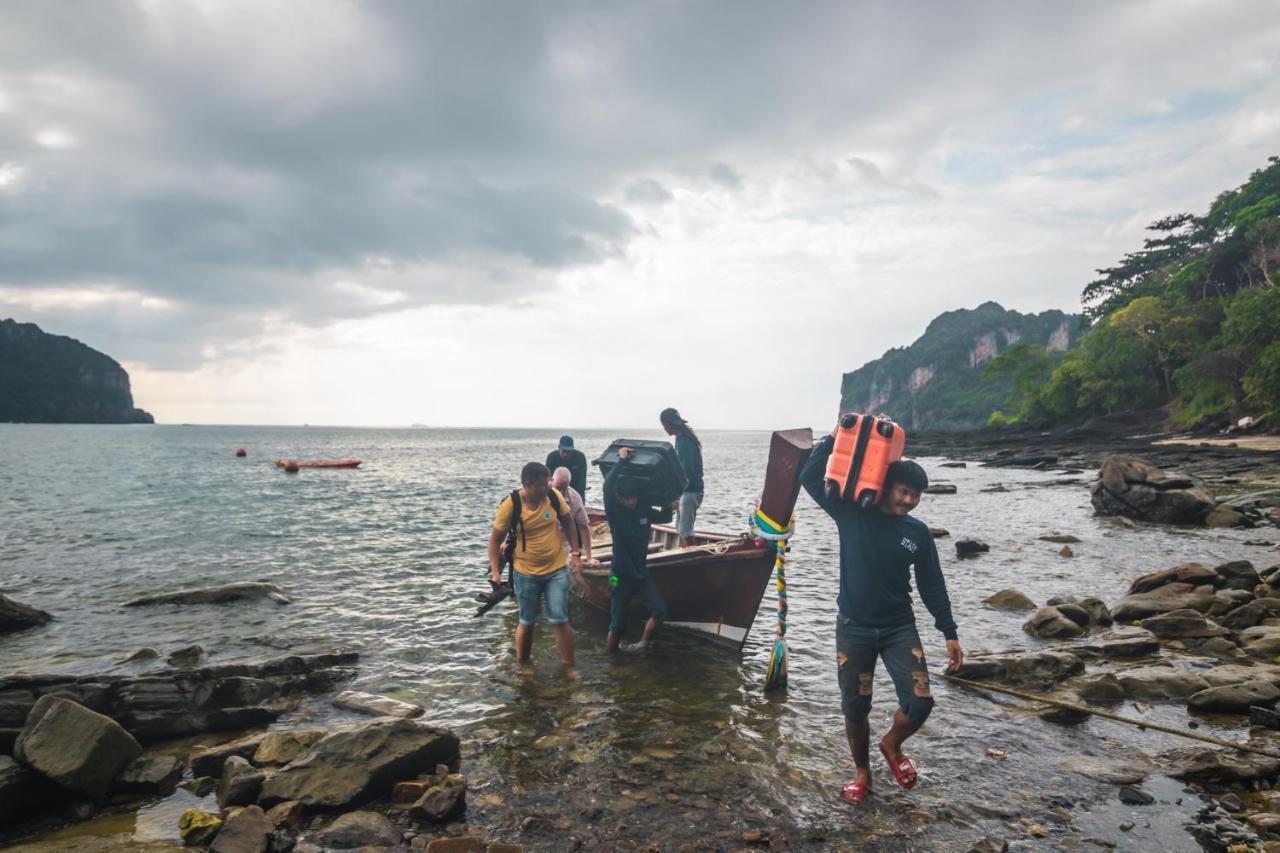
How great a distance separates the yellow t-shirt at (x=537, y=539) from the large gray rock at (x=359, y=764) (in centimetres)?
245

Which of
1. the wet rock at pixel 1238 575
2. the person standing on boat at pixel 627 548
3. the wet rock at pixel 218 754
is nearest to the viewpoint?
the wet rock at pixel 218 754

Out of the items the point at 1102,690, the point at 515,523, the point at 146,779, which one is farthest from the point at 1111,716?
the point at 146,779

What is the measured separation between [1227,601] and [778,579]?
25.2 ft

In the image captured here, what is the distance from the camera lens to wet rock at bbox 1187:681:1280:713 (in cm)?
639

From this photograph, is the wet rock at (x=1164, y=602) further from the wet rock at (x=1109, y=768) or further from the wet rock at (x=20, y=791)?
the wet rock at (x=20, y=791)

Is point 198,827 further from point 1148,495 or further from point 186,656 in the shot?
point 1148,495

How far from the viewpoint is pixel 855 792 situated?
5.26 metres

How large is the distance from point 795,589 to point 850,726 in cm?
920

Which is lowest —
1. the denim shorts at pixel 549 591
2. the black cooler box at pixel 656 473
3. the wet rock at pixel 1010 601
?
the wet rock at pixel 1010 601

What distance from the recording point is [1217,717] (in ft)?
21.0

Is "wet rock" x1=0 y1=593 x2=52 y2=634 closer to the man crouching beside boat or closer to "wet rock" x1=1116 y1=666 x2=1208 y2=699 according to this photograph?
the man crouching beside boat

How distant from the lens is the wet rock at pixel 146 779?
5641 millimetres

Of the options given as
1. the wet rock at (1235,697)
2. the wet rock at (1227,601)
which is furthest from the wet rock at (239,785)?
the wet rock at (1227,601)

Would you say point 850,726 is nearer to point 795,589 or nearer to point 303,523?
point 795,589
